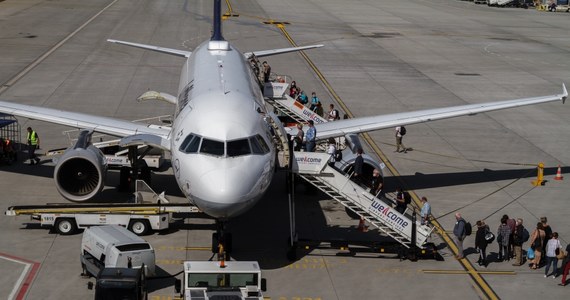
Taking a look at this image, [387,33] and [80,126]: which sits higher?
[80,126]

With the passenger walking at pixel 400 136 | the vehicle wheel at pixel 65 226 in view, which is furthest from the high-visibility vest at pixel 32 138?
the passenger walking at pixel 400 136

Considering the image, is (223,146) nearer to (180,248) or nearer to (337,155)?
(180,248)

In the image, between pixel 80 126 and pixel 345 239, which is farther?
pixel 80 126

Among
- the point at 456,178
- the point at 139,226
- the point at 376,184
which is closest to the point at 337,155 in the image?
the point at 376,184

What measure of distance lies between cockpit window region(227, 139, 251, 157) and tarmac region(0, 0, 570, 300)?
383 centimetres

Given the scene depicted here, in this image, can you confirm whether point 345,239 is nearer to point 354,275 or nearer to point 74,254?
point 354,275

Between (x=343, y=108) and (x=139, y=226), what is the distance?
24613mm

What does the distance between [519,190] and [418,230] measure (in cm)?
996

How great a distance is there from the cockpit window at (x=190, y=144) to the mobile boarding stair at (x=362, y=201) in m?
4.36

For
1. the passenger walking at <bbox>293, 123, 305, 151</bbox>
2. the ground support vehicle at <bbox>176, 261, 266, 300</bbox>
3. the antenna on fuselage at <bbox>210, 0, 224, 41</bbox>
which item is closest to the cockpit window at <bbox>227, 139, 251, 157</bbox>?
the ground support vehicle at <bbox>176, 261, 266, 300</bbox>

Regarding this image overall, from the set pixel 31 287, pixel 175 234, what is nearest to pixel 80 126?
pixel 175 234

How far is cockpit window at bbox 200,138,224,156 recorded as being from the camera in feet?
87.4

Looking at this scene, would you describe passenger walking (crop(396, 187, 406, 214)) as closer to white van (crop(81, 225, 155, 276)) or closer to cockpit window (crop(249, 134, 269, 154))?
cockpit window (crop(249, 134, 269, 154))

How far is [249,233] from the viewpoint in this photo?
31406 millimetres
